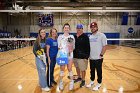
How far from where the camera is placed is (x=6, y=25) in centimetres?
2206

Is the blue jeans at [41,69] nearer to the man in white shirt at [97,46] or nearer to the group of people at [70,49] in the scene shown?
the group of people at [70,49]

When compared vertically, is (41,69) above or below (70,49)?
below

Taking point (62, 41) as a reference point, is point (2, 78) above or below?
below

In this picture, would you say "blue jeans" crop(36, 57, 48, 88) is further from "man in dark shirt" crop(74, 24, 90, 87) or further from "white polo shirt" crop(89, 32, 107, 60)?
"white polo shirt" crop(89, 32, 107, 60)

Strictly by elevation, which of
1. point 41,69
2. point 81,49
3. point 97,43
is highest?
point 97,43

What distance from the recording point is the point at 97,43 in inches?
191

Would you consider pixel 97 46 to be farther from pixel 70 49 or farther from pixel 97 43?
pixel 70 49

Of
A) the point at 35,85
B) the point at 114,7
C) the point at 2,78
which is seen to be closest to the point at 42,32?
the point at 35,85

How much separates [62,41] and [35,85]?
4.76 ft

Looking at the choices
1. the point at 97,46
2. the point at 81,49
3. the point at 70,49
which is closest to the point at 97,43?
the point at 97,46

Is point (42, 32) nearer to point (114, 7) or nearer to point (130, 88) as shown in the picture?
point (130, 88)

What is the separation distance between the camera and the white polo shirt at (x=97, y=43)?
4828mm

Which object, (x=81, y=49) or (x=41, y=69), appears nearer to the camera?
(x=41, y=69)

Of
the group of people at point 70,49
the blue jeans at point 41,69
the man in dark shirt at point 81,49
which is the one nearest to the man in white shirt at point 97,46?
the group of people at point 70,49
